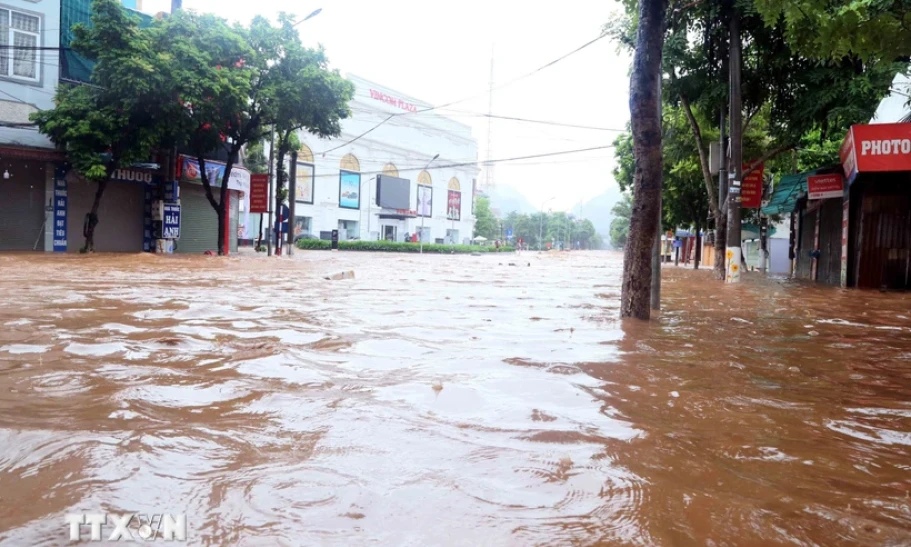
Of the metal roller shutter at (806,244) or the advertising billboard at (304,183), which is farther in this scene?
the advertising billboard at (304,183)

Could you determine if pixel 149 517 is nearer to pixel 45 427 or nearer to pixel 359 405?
pixel 45 427

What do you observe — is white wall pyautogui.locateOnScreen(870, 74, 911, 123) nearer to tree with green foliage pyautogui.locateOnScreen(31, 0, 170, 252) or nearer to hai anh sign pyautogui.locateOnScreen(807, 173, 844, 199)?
hai anh sign pyautogui.locateOnScreen(807, 173, 844, 199)

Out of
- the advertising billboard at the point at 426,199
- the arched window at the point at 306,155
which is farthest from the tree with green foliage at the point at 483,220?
the arched window at the point at 306,155

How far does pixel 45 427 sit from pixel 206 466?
0.81 meters

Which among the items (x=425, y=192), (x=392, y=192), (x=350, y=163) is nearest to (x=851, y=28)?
(x=350, y=163)

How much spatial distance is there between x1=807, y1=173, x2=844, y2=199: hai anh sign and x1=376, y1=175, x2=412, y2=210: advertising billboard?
42077mm

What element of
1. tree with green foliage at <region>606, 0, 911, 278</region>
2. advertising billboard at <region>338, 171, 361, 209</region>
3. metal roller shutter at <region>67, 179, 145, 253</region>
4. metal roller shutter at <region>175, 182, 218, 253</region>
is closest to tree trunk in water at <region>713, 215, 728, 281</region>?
tree with green foliage at <region>606, 0, 911, 278</region>

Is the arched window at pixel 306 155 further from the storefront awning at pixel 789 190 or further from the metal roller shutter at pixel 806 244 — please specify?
the metal roller shutter at pixel 806 244

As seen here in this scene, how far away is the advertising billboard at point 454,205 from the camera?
63250 millimetres

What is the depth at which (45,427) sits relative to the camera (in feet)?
7.91

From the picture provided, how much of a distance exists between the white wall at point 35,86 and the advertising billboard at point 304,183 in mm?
28756

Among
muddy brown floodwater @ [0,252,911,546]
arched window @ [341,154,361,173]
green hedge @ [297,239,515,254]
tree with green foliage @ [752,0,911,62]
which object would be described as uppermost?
arched window @ [341,154,361,173]

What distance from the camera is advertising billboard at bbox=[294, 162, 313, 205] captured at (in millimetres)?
47562

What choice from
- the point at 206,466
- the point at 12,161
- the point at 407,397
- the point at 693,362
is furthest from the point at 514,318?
the point at 12,161
